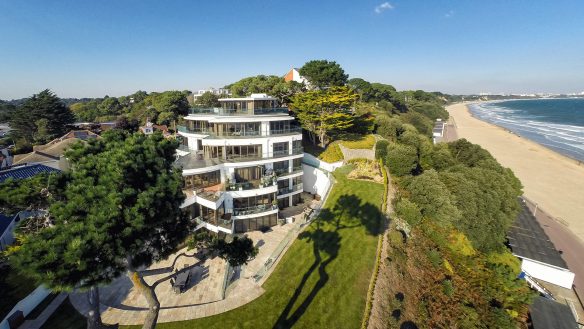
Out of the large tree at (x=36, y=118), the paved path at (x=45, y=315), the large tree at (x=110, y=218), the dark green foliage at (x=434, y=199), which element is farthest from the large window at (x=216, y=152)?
the large tree at (x=36, y=118)

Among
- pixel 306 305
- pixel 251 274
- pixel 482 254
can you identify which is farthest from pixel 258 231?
pixel 482 254

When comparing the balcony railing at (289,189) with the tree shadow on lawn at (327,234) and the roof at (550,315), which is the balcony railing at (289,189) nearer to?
the tree shadow on lawn at (327,234)

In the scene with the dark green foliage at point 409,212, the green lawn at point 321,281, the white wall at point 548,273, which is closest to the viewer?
the green lawn at point 321,281

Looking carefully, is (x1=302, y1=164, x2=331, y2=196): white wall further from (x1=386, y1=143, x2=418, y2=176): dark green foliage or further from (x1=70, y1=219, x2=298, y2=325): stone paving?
(x1=70, y1=219, x2=298, y2=325): stone paving

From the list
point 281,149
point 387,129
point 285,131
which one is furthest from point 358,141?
point 281,149

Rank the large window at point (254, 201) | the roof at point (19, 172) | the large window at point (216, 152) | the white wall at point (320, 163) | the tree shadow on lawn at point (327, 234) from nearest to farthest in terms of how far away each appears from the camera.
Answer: the tree shadow on lawn at point (327, 234) → the large window at point (254, 201) → the large window at point (216, 152) → the roof at point (19, 172) → the white wall at point (320, 163)

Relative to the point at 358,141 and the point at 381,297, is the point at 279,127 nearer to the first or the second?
the point at 358,141

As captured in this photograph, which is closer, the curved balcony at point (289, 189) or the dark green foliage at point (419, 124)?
the curved balcony at point (289, 189)
